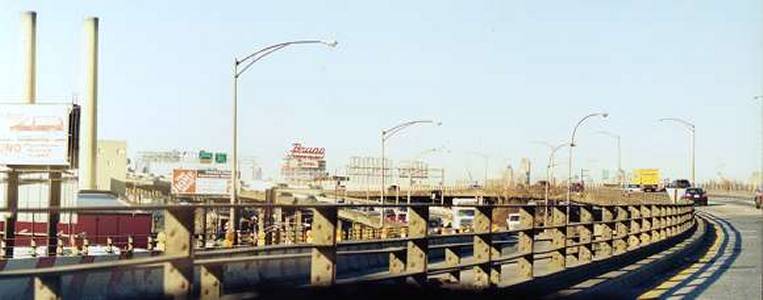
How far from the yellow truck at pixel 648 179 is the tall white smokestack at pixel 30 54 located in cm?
6779

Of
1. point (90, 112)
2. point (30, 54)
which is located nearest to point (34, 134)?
point (30, 54)

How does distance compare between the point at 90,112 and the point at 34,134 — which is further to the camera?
the point at 90,112

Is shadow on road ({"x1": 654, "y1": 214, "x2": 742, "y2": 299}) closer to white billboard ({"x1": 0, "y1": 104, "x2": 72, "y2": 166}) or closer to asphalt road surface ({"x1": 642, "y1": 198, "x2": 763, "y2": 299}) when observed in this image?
asphalt road surface ({"x1": 642, "y1": 198, "x2": 763, "y2": 299})

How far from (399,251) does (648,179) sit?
366 ft

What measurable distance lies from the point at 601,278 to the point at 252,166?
126091 millimetres

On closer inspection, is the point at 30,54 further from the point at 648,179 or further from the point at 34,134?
the point at 648,179

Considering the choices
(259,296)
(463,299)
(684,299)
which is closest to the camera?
(259,296)

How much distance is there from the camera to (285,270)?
51.5 feet

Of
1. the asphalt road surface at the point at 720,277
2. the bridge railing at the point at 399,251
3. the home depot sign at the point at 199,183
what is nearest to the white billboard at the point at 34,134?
the home depot sign at the point at 199,183

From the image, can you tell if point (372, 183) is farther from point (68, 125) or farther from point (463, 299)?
point (463, 299)

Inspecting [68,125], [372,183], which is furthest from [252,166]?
[68,125]

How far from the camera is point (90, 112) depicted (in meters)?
90.4

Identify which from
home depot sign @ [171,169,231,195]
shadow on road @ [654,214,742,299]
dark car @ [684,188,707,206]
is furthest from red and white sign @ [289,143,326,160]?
shadow on road @ [654,214,742,299]

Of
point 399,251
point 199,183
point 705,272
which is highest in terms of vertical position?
point 399,251
